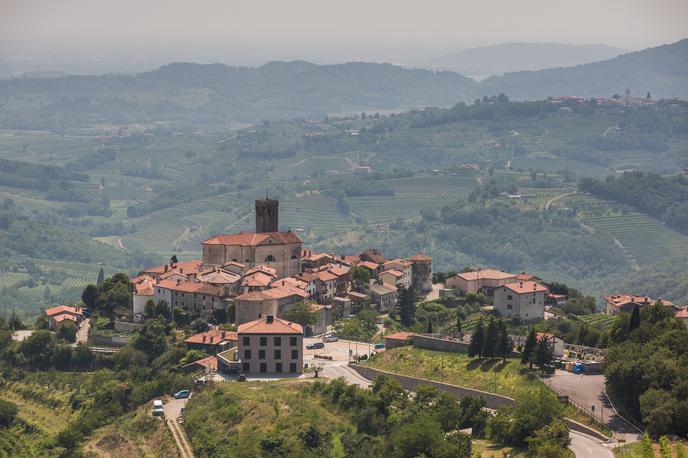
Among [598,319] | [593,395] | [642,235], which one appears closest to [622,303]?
[598,319]

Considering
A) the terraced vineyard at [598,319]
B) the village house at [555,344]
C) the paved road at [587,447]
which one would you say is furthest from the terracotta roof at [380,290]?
the paved road at [587,447]

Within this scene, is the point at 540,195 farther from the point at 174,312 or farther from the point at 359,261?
the point at 174,312

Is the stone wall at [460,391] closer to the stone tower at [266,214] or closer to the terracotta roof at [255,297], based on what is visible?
the terracotta roof at [255,297]

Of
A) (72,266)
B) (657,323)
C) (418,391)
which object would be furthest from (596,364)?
(72,266)

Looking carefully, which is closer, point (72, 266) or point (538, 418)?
point (538, 418)

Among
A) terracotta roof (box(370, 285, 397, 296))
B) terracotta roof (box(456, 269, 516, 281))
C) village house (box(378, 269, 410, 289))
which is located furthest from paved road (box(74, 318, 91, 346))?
terracotta roof (box(456, 269, 516, 281))
